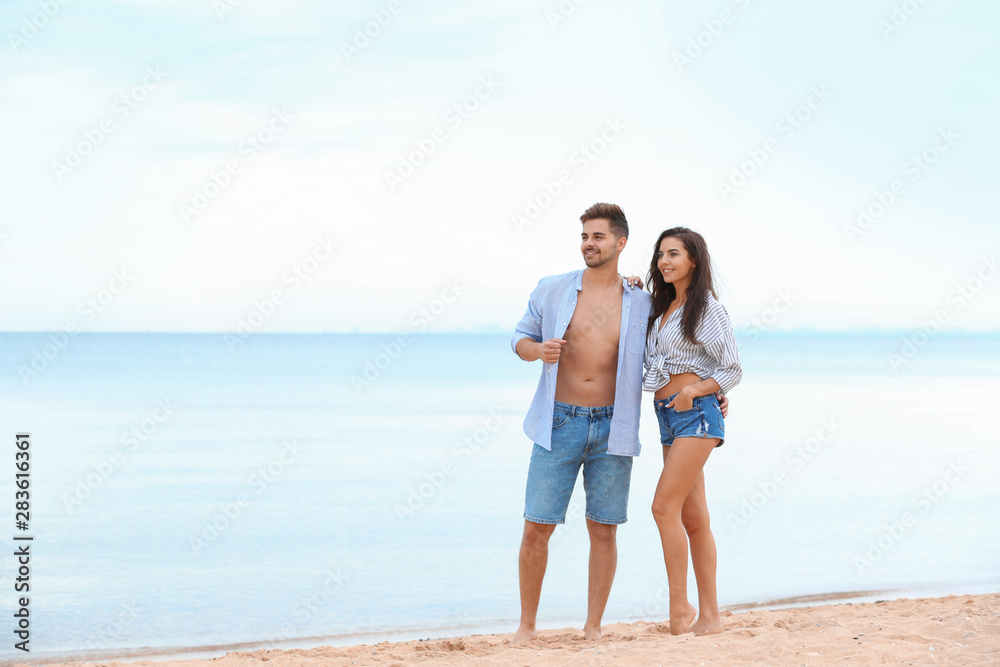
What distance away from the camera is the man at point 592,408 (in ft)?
13.8

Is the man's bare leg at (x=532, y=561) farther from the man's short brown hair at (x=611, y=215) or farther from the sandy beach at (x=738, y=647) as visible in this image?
the man's short brown hair at (x=611, y=215)

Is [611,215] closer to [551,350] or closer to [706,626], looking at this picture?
[551,350]

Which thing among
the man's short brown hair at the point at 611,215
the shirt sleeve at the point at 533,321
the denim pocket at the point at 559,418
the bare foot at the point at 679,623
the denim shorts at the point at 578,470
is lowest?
the bare foot at the point at 679,623

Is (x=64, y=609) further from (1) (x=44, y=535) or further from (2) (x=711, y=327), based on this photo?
(2) (x=711, y=327)

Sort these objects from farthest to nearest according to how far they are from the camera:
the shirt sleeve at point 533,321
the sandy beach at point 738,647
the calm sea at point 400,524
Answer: the calm sea at point 400,524
the shirt sleeve at point 533,321
the sandy beach at point 738,647

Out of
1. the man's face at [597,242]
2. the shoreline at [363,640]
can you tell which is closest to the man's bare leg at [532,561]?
the shoreline at [363,640]

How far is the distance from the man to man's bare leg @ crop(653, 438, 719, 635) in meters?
0.22

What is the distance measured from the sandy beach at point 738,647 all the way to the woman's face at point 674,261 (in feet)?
5.46

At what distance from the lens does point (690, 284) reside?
4102 millimetres

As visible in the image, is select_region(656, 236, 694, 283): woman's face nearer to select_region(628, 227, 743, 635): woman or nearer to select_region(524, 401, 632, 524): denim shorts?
select_region(628, 227, 743, 635): woman

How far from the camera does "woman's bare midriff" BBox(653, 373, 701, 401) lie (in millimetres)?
4047

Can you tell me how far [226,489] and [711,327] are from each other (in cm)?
777

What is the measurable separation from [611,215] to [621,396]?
89 cm

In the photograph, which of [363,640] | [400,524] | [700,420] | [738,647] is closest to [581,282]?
[700,420]
